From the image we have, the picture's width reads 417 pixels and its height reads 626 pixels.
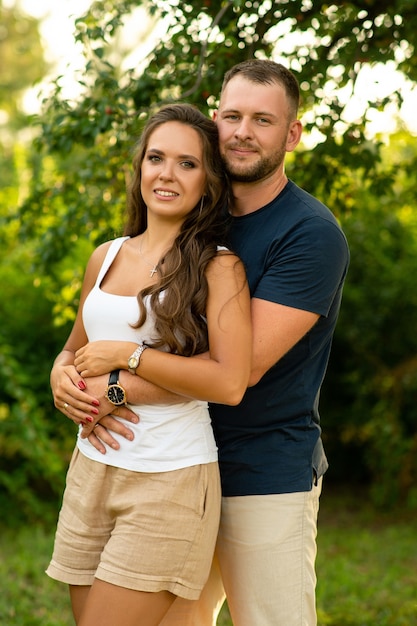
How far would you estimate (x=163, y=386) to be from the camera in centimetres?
256

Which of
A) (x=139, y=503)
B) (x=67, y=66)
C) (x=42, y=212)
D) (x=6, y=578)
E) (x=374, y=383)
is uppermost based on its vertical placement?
(x=67, y=66)

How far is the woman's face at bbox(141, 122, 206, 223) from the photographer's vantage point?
9.12 feet

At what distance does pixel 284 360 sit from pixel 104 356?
590 millimetres

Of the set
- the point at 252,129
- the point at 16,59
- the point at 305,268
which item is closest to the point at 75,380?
the point at 305,268

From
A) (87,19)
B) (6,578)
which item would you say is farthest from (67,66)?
(6,578)

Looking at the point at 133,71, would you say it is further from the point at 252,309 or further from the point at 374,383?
the point at 374,383

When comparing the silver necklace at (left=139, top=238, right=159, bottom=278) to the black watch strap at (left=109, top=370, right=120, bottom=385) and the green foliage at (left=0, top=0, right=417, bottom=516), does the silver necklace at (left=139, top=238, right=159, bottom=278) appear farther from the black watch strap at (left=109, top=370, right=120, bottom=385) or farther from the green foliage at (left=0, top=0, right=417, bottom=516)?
the green foliage at (left=0, top=0, right=417, bottom=516)

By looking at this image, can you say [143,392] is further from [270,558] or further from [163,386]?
[270,558]

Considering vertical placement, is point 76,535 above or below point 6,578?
above

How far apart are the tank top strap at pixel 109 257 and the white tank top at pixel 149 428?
0.37ft

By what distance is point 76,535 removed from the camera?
8.89ft

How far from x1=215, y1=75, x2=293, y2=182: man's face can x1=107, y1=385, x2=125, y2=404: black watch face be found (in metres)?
0.81

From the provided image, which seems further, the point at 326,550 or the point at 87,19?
the point at 326,550

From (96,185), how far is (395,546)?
3779 millimetres
